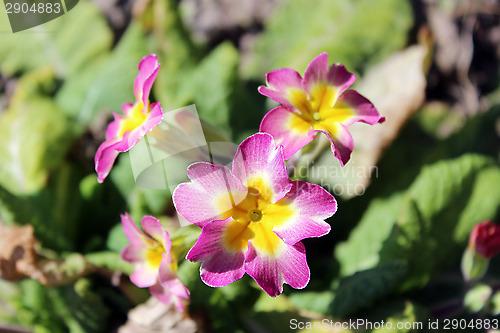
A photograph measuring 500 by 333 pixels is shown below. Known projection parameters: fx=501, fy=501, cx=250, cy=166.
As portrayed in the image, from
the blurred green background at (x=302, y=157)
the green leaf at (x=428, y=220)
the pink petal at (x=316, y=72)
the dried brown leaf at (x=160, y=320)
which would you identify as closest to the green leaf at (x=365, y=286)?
the blurred green background at (x=302, y=157)

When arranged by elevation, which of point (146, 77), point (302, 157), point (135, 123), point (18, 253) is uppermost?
point (146, 77)

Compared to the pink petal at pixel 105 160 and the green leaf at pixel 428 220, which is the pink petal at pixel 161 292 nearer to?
the pink petal at pixel 105 160

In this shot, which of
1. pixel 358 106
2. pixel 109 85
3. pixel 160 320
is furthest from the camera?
pixel 109 85

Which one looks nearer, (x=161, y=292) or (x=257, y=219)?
(x=257, y=219)

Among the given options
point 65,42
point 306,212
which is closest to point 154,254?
point 306,212

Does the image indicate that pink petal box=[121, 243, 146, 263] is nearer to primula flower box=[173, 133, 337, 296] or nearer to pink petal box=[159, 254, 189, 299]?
pink petal box=[159, 254, 189, 299]

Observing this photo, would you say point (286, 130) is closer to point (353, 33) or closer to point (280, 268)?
point (280, 268)

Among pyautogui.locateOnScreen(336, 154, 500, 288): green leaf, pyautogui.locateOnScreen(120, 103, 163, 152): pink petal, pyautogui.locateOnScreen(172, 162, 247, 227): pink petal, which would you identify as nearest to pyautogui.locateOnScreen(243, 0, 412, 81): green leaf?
pyautogui.locateOnScreen(336, 154, 500, 288): green leaf
